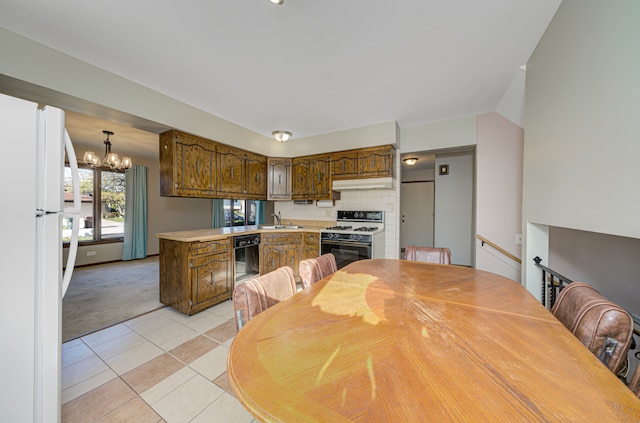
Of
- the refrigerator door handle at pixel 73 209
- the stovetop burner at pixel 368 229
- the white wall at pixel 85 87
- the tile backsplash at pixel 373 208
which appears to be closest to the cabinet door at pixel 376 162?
the tile backsplash at pixel 373 208

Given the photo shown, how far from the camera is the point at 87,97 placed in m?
1.98

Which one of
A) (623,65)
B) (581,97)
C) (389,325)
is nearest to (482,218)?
(581,97)

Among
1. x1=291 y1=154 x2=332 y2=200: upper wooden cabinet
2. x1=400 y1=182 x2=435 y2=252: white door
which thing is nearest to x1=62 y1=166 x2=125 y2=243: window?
x1=291 y1=154 x2=332 y2=200: upper wooden cabinet

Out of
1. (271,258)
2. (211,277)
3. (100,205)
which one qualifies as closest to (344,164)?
(271,258)

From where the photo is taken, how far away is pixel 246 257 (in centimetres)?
327

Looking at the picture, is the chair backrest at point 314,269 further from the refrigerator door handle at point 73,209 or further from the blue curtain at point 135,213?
the blue curtain at point 135,213

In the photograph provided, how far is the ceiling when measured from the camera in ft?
4.78

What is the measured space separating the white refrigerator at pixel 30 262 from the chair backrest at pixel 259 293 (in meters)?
0.90

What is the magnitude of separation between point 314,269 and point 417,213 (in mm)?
5091

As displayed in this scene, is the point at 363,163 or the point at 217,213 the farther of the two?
the point at 217,213

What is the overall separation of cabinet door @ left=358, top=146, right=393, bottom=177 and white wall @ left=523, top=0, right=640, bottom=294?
165cm

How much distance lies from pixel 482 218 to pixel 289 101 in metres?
2.99

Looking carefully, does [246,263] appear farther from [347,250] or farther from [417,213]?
[417,213]

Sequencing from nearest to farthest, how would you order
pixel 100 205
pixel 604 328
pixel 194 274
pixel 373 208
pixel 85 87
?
pixel 604 328 → pixel 85 87 → pixel 194 274 → pixel 373 208 → pixel 100 205
